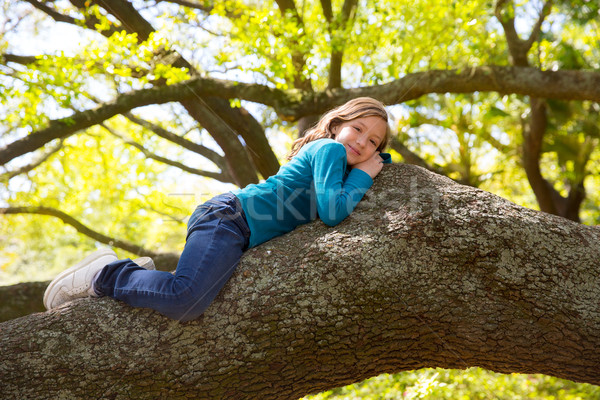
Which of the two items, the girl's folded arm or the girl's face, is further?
the girl's face

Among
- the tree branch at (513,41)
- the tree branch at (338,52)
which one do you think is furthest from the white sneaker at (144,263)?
the tree branch at (513,41)

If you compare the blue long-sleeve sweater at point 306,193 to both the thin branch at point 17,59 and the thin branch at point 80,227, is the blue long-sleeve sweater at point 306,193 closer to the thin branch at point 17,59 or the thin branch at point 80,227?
the thin branch at point 17,59

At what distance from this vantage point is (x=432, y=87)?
4824mm

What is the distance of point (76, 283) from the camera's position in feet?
7.69

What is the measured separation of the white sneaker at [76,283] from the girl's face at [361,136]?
4.76 feet

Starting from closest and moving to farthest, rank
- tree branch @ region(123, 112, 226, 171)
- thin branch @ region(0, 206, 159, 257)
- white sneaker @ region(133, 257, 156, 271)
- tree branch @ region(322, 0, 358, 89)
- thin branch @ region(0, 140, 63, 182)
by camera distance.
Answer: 1. white sneaker @ region(133, 257, 156, 271)
2. tree branch @ region(322, 0, 358, 89)
3. tree branch @ region(123, 112, 226, 171)
4. thin branch @ region(0, 206, 159, 257)
5. thin branch @ region(0, 140, 63, 182)

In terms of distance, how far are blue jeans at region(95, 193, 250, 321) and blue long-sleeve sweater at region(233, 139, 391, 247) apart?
3.9 inches

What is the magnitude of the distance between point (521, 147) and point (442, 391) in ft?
17.4

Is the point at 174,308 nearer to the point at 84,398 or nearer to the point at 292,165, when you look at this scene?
the point at 84,398

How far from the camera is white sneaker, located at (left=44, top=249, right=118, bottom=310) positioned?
2.33 meters

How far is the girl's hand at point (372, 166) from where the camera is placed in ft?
8.68

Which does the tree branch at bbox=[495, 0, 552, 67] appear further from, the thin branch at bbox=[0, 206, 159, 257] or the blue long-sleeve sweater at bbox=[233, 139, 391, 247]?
the thin branch at bbox=[0, 206, 159, 257]

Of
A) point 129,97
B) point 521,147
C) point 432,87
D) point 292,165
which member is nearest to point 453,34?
point 432,87

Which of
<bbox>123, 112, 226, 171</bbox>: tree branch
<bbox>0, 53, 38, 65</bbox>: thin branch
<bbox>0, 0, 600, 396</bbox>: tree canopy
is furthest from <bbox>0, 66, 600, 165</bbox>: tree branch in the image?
<bbox>123, 112, 226, 171</bbox>: tree branch
